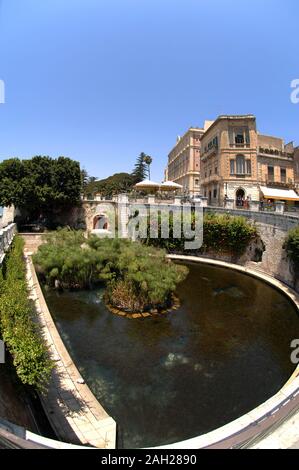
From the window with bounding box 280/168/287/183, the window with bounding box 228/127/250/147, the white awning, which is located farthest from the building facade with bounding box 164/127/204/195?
the white awning

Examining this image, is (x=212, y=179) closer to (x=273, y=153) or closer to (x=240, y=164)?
(x=240, y=164)

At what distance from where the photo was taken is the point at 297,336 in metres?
11.5

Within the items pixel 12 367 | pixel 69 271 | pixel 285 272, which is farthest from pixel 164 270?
pixel 12 367

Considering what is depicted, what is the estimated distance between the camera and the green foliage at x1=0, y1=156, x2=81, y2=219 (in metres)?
27.8

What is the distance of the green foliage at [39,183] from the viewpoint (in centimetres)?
2777

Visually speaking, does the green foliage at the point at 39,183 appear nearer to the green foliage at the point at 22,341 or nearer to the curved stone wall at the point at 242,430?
the green foliage at the point at 22,341

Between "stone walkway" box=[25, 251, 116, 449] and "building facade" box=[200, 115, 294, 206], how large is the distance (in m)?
25.4

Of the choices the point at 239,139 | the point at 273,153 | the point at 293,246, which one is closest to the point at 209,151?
the point at 239,139

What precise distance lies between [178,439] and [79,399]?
278cm

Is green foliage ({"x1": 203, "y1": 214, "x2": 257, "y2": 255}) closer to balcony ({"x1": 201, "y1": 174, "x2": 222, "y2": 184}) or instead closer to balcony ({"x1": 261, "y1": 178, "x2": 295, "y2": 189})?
balcony ({"x1": 201, "y1": 174, "x2": 222, "y2": 184})

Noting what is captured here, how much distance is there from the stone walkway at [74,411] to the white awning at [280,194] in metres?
27.1

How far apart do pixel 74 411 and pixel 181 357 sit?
4.32m
